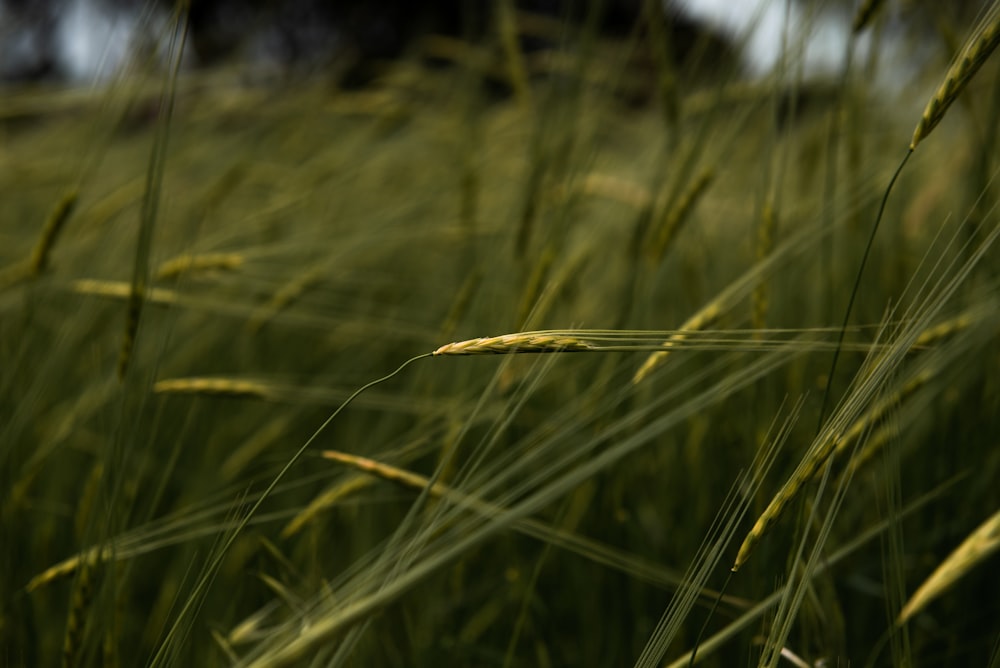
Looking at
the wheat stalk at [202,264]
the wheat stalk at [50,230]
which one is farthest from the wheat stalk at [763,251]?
the wheat stalk at [50,230]

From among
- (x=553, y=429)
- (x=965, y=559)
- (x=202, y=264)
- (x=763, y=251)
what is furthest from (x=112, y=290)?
(x=965, y=559)

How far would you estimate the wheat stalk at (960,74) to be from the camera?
0.39m

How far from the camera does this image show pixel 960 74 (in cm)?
39

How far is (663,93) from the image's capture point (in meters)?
0.83

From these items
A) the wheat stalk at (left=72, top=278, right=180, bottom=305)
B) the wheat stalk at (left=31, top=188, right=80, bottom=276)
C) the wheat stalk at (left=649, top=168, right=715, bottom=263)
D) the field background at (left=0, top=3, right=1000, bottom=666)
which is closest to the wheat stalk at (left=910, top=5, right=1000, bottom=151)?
the field background at (left=0, top=3, right=1000, bottom=666)

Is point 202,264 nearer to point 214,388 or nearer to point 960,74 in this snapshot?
point 214,388

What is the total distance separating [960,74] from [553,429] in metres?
0.26

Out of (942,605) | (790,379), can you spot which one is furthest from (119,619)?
(942,605)

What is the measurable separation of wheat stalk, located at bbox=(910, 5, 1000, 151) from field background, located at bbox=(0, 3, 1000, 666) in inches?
1.2

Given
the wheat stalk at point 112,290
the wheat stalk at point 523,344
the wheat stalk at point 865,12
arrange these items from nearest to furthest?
1. the wheat stalk at point 523,344
2. the wheat stalk at point 865,12
3. the wheat stalk at point 112,290

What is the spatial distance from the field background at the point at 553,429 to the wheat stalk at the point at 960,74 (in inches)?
1.2

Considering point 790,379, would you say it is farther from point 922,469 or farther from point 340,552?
point 340,552

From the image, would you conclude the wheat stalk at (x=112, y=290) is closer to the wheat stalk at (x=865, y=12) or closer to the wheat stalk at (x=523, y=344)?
the wheat stalk at (x=523, y=344)

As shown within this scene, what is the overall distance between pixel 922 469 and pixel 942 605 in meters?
0.11
